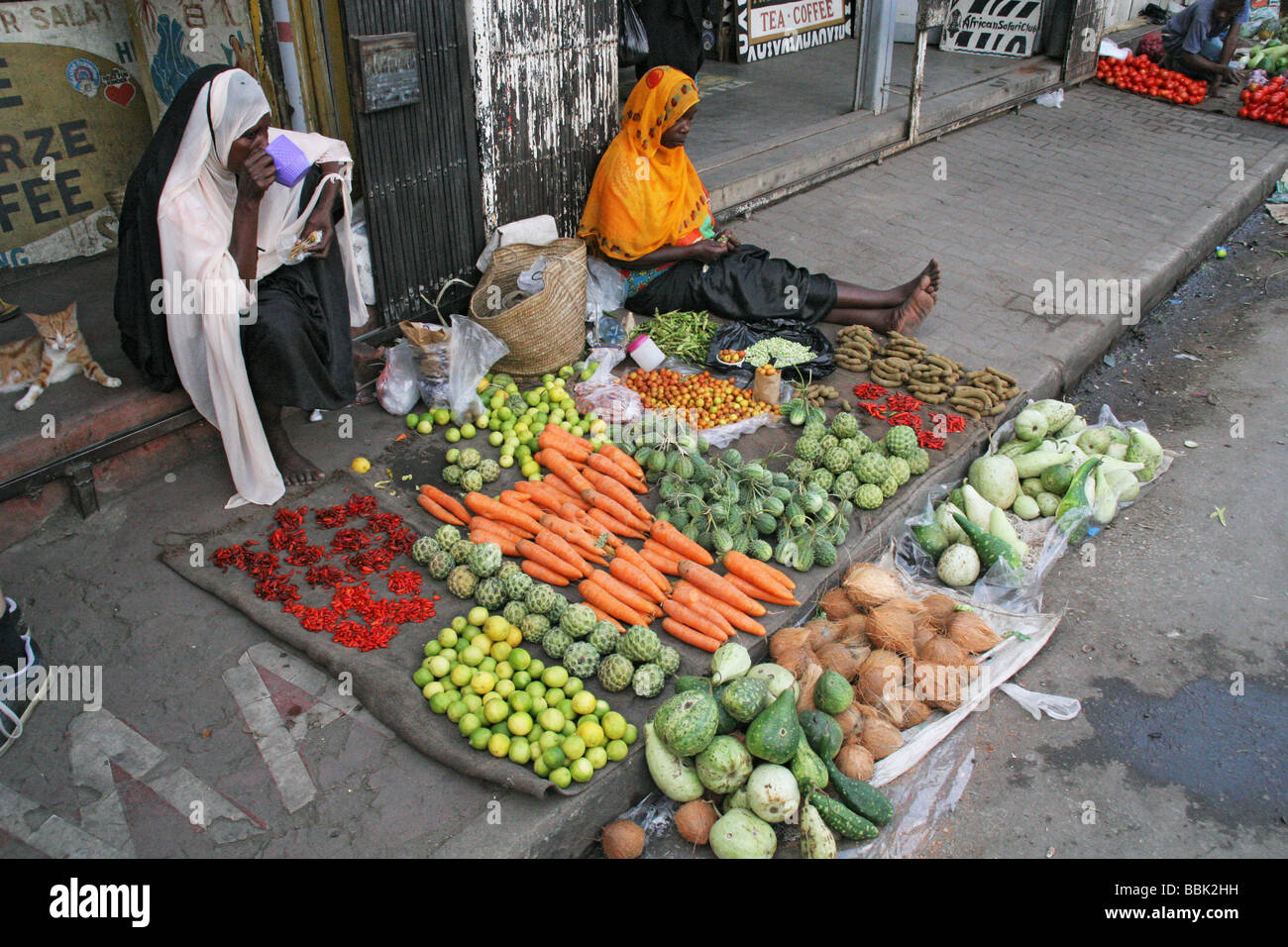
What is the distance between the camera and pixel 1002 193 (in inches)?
332

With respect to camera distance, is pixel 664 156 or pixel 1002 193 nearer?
pixel 664 156

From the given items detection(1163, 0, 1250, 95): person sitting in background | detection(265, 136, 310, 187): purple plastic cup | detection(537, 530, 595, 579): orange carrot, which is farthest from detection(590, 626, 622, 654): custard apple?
detection(1163, 0, 1250, 95): person sitting in background

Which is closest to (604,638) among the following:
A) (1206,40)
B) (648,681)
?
(648,681)

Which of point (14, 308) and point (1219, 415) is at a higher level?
point (14, 308)

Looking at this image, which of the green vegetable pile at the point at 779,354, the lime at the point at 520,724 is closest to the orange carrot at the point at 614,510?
the lime at the point at 520,724

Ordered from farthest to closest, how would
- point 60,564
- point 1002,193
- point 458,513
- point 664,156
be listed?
point 1002,193 → point 664,156 → point 458,513 → point 60,564

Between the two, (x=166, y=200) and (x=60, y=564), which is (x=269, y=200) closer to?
(x=166, y=200)

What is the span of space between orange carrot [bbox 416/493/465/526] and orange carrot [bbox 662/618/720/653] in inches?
45.3

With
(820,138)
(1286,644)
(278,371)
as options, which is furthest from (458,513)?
(820,138)

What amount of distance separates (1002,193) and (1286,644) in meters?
5.61

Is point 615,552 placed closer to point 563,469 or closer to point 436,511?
point 563,469

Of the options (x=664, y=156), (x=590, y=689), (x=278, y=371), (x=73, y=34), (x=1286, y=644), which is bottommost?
(x=1286, y=644)

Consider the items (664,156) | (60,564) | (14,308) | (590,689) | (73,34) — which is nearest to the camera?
(590,689)

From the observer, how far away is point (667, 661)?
11.3 ft
